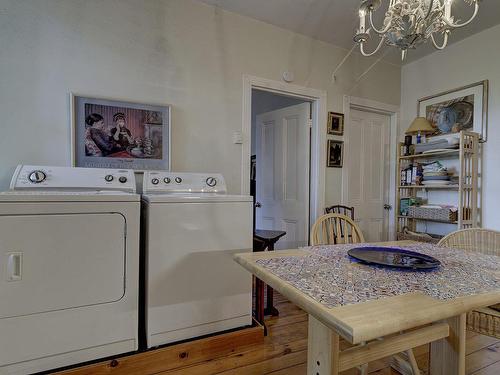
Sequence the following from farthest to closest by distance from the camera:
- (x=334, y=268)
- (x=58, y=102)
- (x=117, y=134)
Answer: (x=117, y=134), (x=58, y=102), (x=334, y=268)

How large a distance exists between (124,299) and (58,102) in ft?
4.76

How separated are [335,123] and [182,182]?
6.10ft

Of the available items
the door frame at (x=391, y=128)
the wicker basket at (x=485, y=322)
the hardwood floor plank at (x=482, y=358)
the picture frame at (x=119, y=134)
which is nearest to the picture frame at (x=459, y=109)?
the door frame at (x=391, y=128)

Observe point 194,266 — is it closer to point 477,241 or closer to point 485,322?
point 485,322

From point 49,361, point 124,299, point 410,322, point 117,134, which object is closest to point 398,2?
point 410,322

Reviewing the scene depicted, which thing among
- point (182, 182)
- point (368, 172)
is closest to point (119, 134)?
point (182, 182)

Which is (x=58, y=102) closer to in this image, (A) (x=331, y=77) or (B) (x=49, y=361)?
(B) (x=49, y=361)

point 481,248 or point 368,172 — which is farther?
point 368,172

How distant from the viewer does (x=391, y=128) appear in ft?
11.8

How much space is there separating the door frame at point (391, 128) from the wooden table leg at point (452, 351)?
2047 mm

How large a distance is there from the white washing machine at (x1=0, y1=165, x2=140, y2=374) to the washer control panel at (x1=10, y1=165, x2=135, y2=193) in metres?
0.36

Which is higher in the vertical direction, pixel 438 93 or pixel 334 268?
pixel 438 93

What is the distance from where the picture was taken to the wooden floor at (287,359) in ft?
5.22

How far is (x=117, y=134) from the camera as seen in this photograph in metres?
2.13
